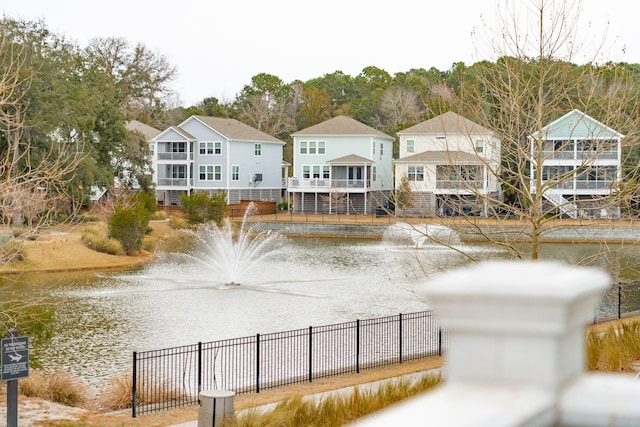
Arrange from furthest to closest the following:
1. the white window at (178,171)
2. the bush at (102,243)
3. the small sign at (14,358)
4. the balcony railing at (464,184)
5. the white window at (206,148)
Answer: the white window at (178,171)
the white window at (206,148)
the bush at (102,243)
the balcony railing at (464,184)
the small sign at (14,358)

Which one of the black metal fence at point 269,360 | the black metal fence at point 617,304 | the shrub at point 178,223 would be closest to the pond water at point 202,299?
the black metal fence at point 617,304

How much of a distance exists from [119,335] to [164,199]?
2170 inches

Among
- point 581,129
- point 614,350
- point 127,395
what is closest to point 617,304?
point 614,350

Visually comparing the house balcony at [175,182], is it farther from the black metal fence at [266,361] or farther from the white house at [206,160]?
the black metal fence at [266,361]

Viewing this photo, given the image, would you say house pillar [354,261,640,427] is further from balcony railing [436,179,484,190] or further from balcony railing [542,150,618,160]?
balcony railing [542,150,618,160]

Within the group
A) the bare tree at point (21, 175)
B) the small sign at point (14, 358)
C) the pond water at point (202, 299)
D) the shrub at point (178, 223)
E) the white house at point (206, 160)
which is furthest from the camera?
the white house at point (206, 160)

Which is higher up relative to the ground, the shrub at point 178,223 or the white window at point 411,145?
the white window at point 411,145

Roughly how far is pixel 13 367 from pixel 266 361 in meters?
8.72

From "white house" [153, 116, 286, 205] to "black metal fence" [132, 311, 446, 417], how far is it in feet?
174

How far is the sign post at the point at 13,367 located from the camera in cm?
1337

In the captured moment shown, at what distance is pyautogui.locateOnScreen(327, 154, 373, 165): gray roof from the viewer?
73812 millimetres

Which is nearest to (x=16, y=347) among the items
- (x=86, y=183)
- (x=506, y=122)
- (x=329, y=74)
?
(x=506, y=122)

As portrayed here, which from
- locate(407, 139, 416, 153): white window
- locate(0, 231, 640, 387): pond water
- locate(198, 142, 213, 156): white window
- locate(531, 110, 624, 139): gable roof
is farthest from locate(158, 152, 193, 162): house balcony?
locate(531, 110, 624, 139): gable roof

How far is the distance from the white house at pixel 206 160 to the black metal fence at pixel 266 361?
174ft
